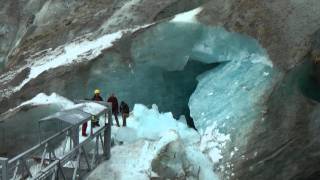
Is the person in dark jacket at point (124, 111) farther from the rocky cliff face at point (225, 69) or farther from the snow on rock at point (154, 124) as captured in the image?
the rocky cliff face at point (225, 69)

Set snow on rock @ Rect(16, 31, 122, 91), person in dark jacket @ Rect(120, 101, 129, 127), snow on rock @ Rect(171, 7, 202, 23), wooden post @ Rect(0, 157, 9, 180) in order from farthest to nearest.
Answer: snow on rock @ Rect(16, 31, 122, 91) → snow on rock @ Rect(171, 7, 202, 23) → person in dark jacket @ Rect(120, 101, 129, 127) → wooden post @ Rect(0, 157, 9, 180)

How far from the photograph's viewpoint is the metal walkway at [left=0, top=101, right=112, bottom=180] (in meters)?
13.2

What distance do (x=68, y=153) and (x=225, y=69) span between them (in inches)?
282

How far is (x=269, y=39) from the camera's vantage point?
731 inches

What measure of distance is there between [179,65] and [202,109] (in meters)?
2.35

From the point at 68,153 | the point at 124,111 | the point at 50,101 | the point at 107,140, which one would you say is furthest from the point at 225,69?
the point at 68,153

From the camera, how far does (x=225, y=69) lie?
19.4 meters

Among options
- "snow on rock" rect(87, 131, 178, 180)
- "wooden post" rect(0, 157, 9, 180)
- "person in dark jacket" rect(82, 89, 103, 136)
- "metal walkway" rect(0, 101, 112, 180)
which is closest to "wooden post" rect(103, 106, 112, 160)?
"metal walkway" rect(0, 101, 112, 180)

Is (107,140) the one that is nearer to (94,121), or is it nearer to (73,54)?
(94,121)

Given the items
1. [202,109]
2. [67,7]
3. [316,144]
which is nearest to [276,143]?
[316,144]

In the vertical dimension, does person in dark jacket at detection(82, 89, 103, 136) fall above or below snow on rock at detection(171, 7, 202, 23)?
below

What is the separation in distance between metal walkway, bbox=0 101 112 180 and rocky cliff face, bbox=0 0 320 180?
3158 millimetres

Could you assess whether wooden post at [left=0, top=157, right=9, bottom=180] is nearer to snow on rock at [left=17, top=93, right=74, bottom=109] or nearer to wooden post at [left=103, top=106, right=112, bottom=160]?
wooden post at [left=103, top=106, right=112, bottom=160]

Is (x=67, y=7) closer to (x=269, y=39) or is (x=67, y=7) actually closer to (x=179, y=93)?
(x=179, y=93)
